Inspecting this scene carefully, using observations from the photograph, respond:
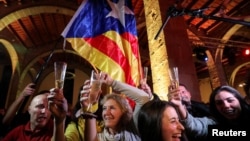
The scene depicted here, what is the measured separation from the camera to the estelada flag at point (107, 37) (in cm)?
279

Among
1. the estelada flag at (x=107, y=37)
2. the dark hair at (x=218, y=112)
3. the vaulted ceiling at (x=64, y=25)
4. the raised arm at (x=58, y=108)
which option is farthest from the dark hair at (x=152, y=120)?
the vaulted ceiling at (x=64, y=25)

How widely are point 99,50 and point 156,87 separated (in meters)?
1.02

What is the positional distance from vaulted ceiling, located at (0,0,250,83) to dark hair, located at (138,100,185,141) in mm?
4252

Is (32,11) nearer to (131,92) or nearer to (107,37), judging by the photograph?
(107,37)

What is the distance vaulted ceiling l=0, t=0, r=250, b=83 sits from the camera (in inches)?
261

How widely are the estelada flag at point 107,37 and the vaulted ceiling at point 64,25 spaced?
2.76m

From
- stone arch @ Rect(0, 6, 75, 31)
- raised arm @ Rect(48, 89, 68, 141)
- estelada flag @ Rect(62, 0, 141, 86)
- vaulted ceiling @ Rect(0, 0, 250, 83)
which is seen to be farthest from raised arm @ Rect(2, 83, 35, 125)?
stone arch @ Rect(0, 6, 75, 31)

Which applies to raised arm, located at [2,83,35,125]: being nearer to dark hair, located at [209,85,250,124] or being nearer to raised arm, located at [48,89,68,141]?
raised arm, located at [48,89,68,141]

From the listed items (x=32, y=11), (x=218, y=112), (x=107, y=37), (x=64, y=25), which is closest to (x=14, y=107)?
(x=107, y=37)

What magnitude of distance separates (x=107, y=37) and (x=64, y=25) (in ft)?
19.5

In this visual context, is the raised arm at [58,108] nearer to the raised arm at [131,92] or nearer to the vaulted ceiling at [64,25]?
the raised arm at [131,92]

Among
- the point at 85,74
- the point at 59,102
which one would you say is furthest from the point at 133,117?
the point at 85,74

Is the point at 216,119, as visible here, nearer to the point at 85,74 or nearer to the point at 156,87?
the point at 156,87

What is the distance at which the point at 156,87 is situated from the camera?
3.20m
